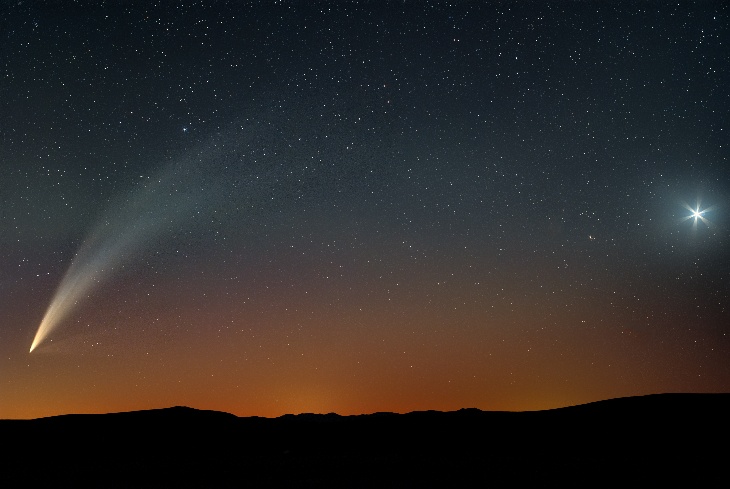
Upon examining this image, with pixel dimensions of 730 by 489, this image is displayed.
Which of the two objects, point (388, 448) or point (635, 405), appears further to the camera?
point (635, 405)

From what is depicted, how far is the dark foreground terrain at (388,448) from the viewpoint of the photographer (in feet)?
34.9

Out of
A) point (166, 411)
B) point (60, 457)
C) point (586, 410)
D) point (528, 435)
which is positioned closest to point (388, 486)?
point (528, 435)

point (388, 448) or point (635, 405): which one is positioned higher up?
point (635, 405)

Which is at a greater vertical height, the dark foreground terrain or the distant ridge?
the distant ridge

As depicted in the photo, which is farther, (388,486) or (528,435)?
(528,435)

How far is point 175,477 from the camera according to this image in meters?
12.0

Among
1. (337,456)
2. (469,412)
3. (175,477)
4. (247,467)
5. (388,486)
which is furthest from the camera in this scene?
(469,412)

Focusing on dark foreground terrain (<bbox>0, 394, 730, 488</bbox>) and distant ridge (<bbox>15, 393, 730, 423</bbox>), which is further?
distant ridge (<bbox>15, 393, 730, 423</bbox>)

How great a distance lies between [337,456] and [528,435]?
238 inches

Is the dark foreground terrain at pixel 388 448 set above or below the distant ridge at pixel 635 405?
below

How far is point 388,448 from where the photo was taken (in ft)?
50.7

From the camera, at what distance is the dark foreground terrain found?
34.9ft

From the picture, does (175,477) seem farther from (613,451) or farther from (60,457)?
(613,451)

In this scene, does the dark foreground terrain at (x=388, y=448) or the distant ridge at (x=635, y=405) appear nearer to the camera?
the dark foreground terrain at (x=388, y=448)
